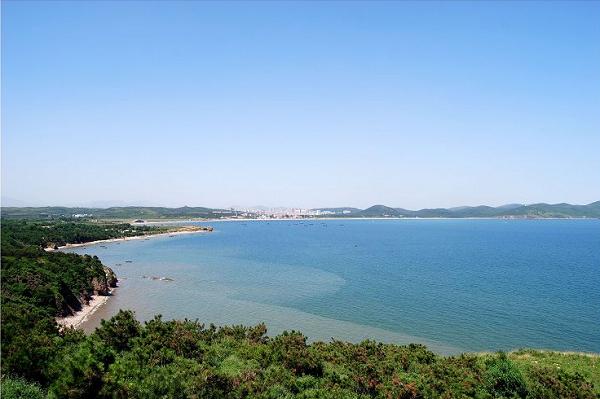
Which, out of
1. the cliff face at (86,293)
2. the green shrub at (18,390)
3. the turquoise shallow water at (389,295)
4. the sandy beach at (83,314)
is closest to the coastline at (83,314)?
the sandy beach at (83,314)

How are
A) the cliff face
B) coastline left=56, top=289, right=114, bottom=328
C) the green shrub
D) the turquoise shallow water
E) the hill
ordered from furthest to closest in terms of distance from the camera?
the cliff face → coastline left=56, top=289, right=114, bottom=328 → the turquoise shallow water → the hill → the green shrub

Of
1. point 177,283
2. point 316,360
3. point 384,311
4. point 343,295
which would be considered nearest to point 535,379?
point 316,360

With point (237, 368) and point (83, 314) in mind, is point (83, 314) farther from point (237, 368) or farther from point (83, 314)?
point (237, 368)

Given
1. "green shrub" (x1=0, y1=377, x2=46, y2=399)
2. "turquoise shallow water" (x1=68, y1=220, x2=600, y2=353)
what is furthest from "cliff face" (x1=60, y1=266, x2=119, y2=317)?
"green shrub" (x1=0, y1=377, x2=46, y2=399)

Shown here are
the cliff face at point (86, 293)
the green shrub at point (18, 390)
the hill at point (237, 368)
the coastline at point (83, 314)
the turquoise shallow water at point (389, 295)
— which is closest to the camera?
the green shrub at point (18, 390)

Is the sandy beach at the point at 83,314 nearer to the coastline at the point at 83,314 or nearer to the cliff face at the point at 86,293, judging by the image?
the coastline at the point at 83,314

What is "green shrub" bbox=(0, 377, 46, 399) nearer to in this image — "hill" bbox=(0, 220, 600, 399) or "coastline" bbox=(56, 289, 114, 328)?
"hill" bbox=(0, 220, 600, 399)

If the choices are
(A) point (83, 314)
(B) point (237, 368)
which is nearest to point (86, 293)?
(A) point (83, 314)
